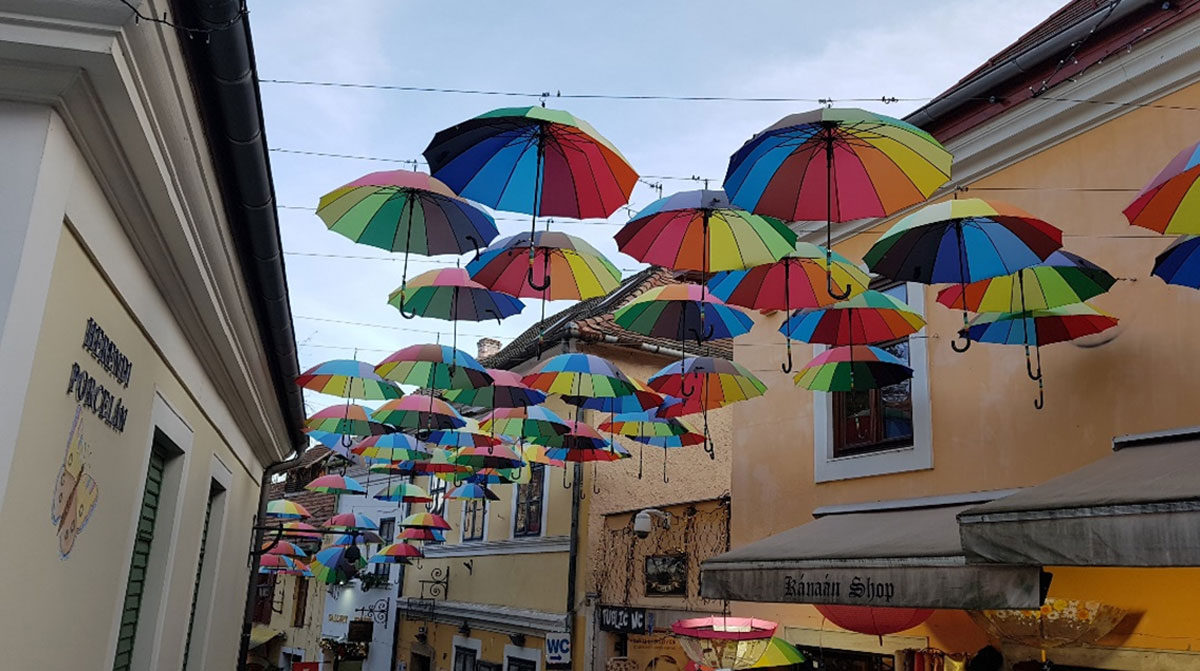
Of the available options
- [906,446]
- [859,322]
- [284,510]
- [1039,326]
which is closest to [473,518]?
[284,510]

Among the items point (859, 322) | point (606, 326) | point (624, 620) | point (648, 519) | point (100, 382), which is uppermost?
point (606, 326)

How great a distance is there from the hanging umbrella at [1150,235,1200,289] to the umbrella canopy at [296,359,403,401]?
709 cm

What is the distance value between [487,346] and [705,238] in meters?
22.1

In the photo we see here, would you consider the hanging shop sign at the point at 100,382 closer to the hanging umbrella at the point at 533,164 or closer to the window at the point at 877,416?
the hanging umbrella at the point at 533,164

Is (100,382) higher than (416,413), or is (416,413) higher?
(416,413)

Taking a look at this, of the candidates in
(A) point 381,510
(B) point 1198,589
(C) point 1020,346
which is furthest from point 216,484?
(A) point 381,510

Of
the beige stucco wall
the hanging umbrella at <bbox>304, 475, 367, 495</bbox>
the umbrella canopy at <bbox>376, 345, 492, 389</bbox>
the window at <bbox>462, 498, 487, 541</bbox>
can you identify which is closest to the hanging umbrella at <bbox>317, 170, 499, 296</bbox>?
the umbrella canopy at <bbox>376, 345, 492, 389</bbox>

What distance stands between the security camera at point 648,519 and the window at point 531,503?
4603 millimetres

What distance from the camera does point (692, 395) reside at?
946 cm

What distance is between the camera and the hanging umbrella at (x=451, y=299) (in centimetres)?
806

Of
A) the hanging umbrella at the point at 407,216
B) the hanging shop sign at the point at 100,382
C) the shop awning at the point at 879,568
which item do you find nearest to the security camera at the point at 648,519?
the shop awning at the point at 879,568

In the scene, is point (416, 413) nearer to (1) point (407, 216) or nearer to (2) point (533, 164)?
(1) point (407, 216)

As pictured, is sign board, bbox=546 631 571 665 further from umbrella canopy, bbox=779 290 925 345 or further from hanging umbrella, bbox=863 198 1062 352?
hanging umbrella, bbox=863 198 1062 352

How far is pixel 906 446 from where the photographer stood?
28.8 ft
